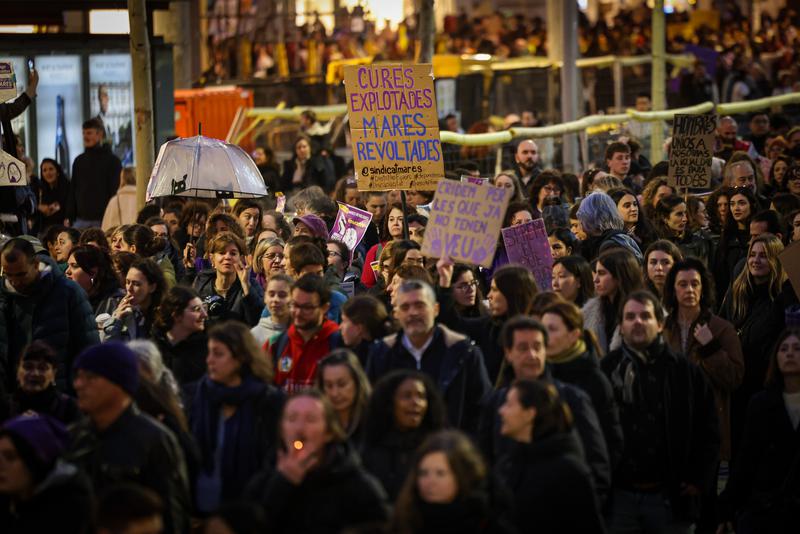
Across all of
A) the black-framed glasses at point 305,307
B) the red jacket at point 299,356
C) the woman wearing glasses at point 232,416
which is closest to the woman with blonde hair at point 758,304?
the red jacket at point 299,356

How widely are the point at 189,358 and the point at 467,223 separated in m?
1.82

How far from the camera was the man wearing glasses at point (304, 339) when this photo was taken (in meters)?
8.81

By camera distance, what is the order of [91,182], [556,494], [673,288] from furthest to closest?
[91,182]
[673,288]
[556,494]

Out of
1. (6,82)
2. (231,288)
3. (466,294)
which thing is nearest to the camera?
(466,294)

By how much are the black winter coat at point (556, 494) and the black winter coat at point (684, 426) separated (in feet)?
4.83

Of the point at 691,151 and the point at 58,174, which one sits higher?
the point at 691,151

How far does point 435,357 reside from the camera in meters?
8.41

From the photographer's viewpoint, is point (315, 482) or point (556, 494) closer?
point (315, 482)

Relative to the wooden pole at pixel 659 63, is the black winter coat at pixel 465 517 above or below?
below

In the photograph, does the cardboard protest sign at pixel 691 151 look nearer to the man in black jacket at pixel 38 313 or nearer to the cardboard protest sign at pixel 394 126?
the cardboard protest sign at pixel 394 126

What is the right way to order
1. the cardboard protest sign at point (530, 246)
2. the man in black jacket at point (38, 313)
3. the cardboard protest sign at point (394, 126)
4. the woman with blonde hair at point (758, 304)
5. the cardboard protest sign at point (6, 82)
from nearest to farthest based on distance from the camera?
the man in black jacket at point (38, 313) → the woman with blonde hair at point (758, 304) → the cardboard protest sign at point (530, 246) → the cardboard protest sign at point (394, 126) → the cardboard protest sign at point (6, 82)

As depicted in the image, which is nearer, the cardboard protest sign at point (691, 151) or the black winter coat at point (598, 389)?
the black winter coat at point (598, 389)

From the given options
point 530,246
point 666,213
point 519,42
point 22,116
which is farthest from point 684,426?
point 519,42

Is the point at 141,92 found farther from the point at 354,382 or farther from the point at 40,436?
the point at 40,436
